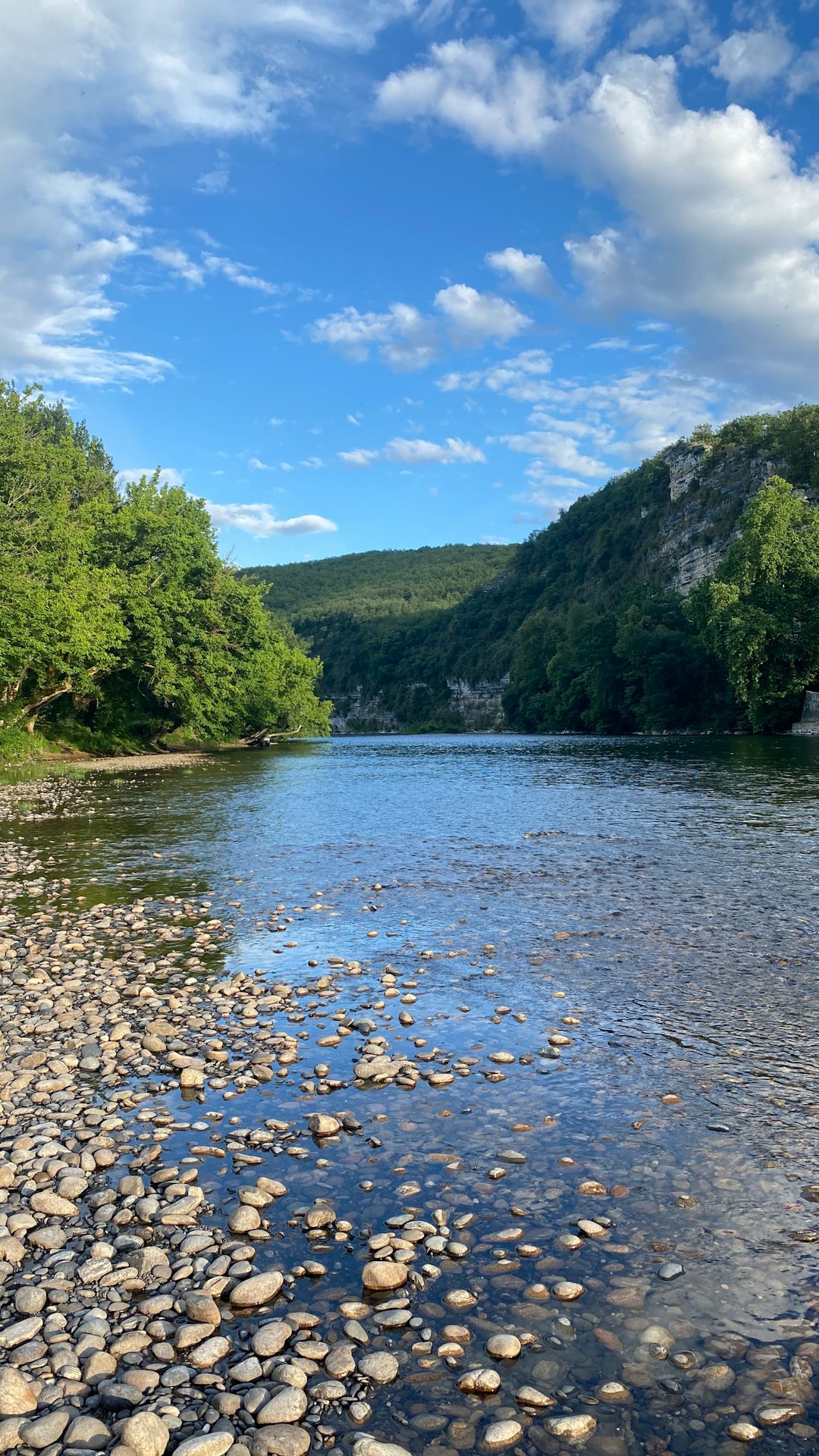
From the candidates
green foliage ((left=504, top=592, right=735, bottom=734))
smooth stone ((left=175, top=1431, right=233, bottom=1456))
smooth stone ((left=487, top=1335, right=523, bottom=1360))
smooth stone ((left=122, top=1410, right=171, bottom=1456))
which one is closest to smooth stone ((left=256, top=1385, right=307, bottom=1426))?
smooth stone ((left=175, top=1431, right=233, bottom=1456))

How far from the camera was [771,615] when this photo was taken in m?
71.6

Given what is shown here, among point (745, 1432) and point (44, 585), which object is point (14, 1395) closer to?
point (745, 1432)

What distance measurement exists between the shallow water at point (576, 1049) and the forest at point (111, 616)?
18.7 meters

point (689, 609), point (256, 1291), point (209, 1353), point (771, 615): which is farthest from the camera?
point (689, 609)

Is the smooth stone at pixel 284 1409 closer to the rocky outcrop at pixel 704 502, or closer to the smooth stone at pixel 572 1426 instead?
the smooth stone at pixel 572 1426

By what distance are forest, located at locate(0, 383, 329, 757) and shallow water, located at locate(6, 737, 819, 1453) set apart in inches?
737

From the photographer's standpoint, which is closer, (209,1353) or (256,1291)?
(209,1353)

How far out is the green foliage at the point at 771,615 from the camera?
234 ft

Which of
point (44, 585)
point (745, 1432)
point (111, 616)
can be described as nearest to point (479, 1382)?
point (745, 1432)

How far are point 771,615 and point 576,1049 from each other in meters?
69.3

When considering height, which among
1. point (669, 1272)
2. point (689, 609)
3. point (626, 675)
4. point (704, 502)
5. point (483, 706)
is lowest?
point (669, 1272)

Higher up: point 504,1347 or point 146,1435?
point 146,1435

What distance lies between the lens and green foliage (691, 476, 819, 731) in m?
71.4

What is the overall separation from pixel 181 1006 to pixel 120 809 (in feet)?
68.2
